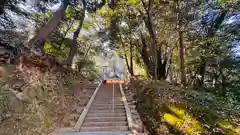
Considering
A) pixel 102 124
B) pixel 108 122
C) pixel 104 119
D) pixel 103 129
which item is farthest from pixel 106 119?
pixel 103 129

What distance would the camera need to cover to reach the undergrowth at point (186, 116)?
457 cm

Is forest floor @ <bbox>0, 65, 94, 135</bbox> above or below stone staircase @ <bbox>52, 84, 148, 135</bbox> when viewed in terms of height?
above

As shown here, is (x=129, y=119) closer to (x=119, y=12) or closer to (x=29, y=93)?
(x=29, y=93)

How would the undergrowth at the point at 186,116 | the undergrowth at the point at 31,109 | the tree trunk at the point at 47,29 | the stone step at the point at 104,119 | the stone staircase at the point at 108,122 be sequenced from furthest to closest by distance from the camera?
the tree trunk at the point at 47,29 → the stone step at the point at 104,119 → the stone staircase at the point at 108,122 → the undergrowth at the point at 186,116 → the undergrowth at the point at 31,109

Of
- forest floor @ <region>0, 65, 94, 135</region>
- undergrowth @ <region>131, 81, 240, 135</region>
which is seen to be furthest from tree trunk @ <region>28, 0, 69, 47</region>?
undergrowth @ <region>131, 81, 240, 135</region>

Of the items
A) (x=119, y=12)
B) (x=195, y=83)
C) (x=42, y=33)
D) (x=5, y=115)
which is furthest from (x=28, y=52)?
(x=195, y=83)

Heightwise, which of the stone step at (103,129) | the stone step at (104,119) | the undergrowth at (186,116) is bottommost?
the stone step at (103,129)

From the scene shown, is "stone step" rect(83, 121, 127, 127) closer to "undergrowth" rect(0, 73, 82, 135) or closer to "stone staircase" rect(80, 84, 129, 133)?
"stone staircase" rect(80, 84, 129, 133)

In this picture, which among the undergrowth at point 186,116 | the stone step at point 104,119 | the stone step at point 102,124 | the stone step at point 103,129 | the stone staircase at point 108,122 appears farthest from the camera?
the stone step at point 104,119

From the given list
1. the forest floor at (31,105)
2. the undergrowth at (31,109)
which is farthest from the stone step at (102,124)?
the undergrowth at (31,109)

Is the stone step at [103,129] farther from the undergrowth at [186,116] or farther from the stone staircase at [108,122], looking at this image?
the undergrowth at [186,116]

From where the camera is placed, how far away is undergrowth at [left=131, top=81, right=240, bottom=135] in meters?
4.57

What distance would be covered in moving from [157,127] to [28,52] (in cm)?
537

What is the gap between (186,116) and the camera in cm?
510
